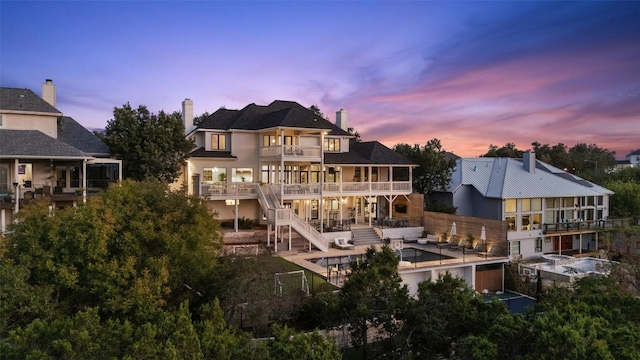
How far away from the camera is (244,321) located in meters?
14.4

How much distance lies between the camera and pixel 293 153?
94.5 ft

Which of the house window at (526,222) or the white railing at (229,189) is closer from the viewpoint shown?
the white railing at (229,189)

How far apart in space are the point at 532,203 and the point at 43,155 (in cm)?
3177

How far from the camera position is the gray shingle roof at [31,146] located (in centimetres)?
2142

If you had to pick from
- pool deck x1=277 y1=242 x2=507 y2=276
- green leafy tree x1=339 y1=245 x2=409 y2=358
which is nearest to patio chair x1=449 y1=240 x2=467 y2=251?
pool deck x1=277 y1=242 x2=507 y2=276

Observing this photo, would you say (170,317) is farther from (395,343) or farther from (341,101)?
(341,101)

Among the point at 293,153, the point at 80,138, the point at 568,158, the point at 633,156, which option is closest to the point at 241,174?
the point at 293,153

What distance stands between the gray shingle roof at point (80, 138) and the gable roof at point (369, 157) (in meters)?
15.2

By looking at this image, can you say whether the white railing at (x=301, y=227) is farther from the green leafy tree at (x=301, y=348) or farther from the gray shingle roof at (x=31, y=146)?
the green leafy tree at (x=301, y=348)

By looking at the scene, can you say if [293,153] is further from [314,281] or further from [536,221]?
[536,221]

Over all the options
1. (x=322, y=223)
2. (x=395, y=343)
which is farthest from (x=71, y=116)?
(x=395, y=343)

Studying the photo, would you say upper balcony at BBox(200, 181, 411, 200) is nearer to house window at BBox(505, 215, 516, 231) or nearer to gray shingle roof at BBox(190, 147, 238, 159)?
gray shingle roof at BBox(190, 147, 238, 159)

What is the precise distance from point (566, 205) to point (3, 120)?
1535 inches

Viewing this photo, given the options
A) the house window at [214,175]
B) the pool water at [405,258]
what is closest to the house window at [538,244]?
the pool water at [405,258]
